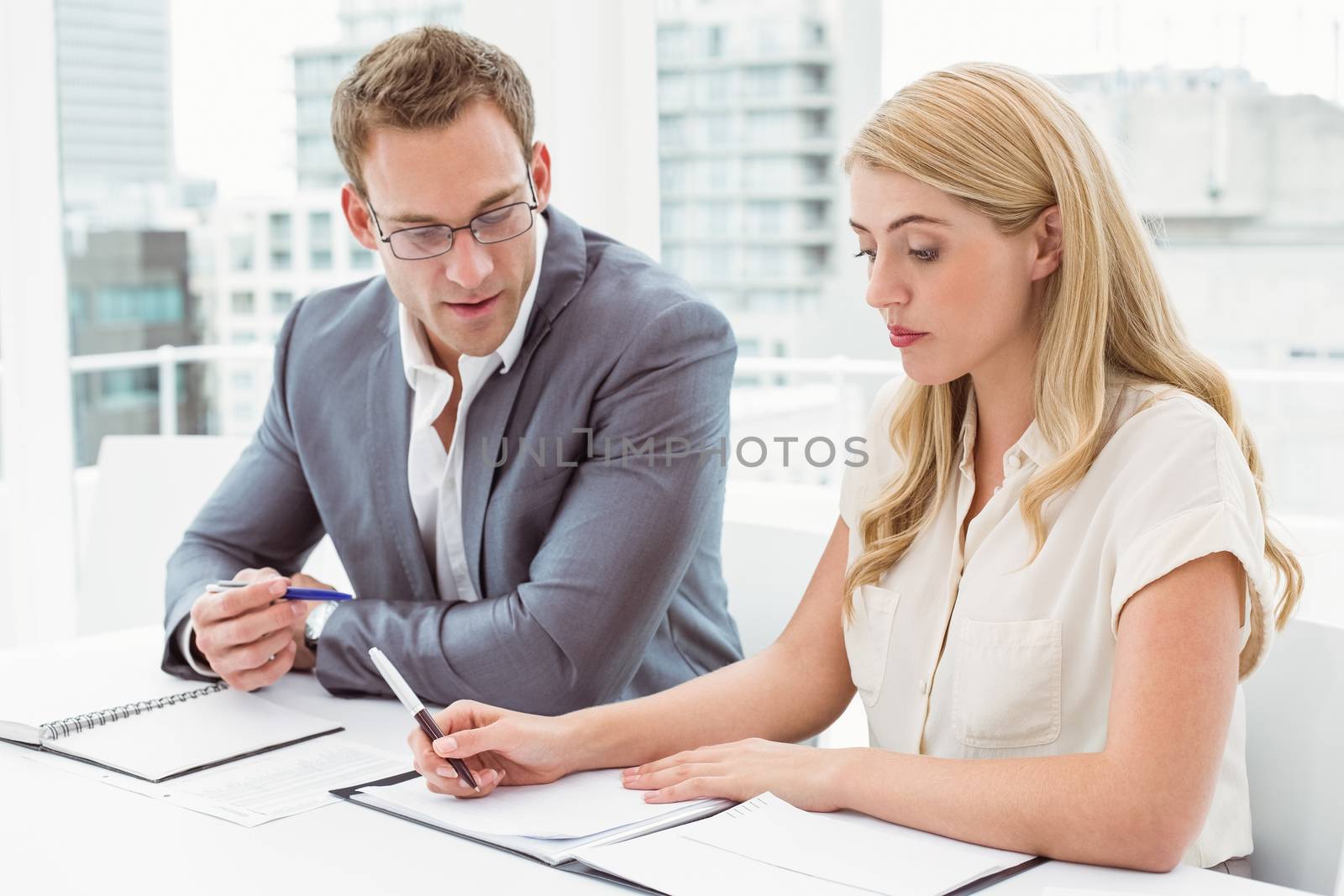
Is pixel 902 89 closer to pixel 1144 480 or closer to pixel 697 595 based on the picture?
pixel 1144 480

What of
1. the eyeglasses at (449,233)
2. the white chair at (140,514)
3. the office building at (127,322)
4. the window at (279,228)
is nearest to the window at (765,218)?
the window at (279,228)

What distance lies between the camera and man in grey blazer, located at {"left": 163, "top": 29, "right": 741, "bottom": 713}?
155cm

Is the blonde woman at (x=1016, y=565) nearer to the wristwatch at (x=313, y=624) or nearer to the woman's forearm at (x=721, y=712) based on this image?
the woman's forearm at (x=721, y=712)

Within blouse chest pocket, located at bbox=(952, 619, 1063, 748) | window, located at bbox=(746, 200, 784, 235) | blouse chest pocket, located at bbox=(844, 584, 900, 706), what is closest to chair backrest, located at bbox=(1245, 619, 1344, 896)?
blouse chest pocket, located at bbox=(952, 619, 1063, 748)

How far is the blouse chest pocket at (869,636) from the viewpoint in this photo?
4.69ft

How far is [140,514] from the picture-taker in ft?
7.99

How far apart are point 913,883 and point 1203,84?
159 inches

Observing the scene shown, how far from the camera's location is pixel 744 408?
191 inches

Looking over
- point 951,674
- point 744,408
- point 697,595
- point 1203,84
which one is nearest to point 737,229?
point 744,408

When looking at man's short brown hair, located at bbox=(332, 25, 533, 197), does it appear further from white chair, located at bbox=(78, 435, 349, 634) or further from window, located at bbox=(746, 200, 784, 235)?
window, located at bbox=(746, 200, 784, 235)

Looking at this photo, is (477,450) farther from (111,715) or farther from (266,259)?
(266,259)

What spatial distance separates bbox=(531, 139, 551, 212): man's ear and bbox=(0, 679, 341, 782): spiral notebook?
750mm

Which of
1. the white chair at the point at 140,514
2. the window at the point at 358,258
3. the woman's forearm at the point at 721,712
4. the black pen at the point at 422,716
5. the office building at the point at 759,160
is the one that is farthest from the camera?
the office building at the point at 759,160

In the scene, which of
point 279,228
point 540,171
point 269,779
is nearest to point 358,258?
point 279,228
